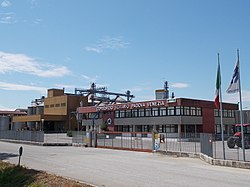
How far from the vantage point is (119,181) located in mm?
12430

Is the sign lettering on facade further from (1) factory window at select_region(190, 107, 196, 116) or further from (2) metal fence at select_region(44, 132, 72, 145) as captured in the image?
(2) metal fence at select_region(44, 132, 72, 145)

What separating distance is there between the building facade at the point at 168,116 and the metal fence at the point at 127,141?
57.4ft

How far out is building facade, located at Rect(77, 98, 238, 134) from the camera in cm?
4988

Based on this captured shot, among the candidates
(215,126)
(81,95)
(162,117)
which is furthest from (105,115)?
(81,95)

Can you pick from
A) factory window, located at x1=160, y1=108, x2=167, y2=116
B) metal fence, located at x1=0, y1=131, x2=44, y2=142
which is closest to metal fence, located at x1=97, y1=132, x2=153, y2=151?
metal fence, located at x1=0, y1=131, x2=44, y2=142

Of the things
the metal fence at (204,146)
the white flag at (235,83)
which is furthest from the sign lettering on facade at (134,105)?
the white flag at (235,83)

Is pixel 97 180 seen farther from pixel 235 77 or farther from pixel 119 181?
pixel 235 77

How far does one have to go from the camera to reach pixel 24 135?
43.3 meters

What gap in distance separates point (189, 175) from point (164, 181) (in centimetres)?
215

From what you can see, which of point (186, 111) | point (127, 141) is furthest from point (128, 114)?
point (127, 141)

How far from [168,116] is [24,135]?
22239 mm

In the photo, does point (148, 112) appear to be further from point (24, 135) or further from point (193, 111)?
point (24, 135)

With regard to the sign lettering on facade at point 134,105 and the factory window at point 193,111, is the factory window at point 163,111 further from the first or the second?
the factory window at point 193,111

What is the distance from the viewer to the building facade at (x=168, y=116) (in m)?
49.9
